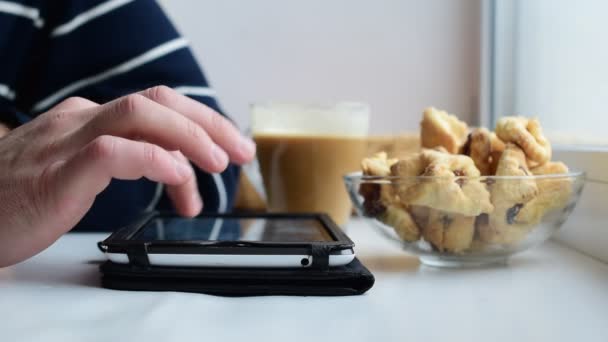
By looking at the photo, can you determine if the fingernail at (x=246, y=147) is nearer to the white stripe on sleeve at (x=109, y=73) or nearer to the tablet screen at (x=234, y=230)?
the tablet screen at (x=234, y=230)

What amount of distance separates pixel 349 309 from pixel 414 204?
113 millimetres

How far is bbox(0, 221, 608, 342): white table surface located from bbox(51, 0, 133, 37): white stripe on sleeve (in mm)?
461

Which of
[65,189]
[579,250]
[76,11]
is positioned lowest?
[579,250]

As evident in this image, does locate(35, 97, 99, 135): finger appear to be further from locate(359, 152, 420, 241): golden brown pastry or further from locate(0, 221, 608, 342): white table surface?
locate(359, 152, 420, 241): golden brown pastry

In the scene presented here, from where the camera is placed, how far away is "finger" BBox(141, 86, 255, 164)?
496mm

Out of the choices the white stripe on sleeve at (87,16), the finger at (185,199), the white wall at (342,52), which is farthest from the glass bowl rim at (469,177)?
the white wall at (342,52)

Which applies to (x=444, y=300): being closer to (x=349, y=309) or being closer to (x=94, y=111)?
(x=349, y=309)

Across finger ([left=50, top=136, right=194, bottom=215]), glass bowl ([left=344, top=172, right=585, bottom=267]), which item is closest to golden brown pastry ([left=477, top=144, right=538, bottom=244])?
glass bowl ([left=344, top=172, right=585, bottom=267])

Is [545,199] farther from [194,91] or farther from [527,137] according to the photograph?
[194,91]

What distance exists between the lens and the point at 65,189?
42 cm

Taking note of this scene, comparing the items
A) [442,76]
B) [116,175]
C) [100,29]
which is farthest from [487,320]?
[442,76]

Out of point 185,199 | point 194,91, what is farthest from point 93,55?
point 185,199

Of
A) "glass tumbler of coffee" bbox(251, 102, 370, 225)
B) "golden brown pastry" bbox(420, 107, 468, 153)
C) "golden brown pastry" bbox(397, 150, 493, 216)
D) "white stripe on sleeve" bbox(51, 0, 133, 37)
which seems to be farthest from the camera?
"white stripe on sleeve" bbox(51, 0, 133, 37)

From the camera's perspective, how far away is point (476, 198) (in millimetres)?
439
